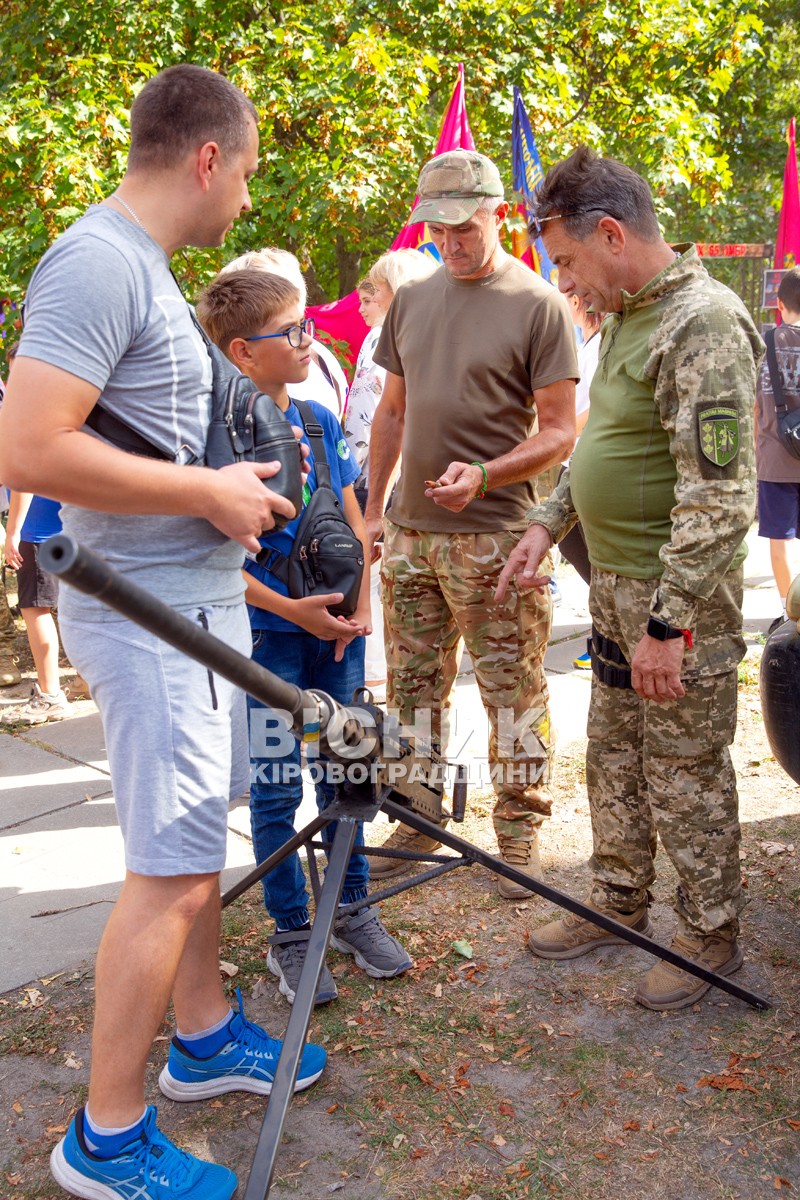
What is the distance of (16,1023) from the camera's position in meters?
2.75

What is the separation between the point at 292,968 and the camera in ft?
9.16

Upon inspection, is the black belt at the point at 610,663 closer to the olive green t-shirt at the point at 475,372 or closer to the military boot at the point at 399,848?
the olive green t-shirt at the point at 475,372

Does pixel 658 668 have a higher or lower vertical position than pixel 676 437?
lower

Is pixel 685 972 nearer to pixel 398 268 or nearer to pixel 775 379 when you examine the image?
pixel 398 268

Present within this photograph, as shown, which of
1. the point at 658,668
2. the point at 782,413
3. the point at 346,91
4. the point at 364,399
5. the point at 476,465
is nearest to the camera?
the point at 658,668

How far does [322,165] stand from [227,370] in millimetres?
5823

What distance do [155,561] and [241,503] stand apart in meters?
0.21

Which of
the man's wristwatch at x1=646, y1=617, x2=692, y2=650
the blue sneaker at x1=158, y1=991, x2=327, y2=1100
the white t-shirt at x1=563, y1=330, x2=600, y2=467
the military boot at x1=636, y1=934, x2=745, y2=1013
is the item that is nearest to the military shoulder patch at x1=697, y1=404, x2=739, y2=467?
the man's wristwatch at x1=646, y1=617, x2=692, y2=650

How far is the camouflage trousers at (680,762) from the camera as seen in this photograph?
103 inches

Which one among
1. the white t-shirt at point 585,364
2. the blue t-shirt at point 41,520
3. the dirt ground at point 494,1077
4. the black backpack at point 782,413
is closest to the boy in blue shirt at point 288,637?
the dirt ground at point 494,1077

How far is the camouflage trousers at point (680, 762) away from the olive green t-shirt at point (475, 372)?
62cm

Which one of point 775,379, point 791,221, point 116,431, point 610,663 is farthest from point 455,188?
point 791,221

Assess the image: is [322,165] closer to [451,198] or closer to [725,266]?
[451,198]

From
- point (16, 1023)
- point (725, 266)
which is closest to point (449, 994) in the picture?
point (16, 1023)
